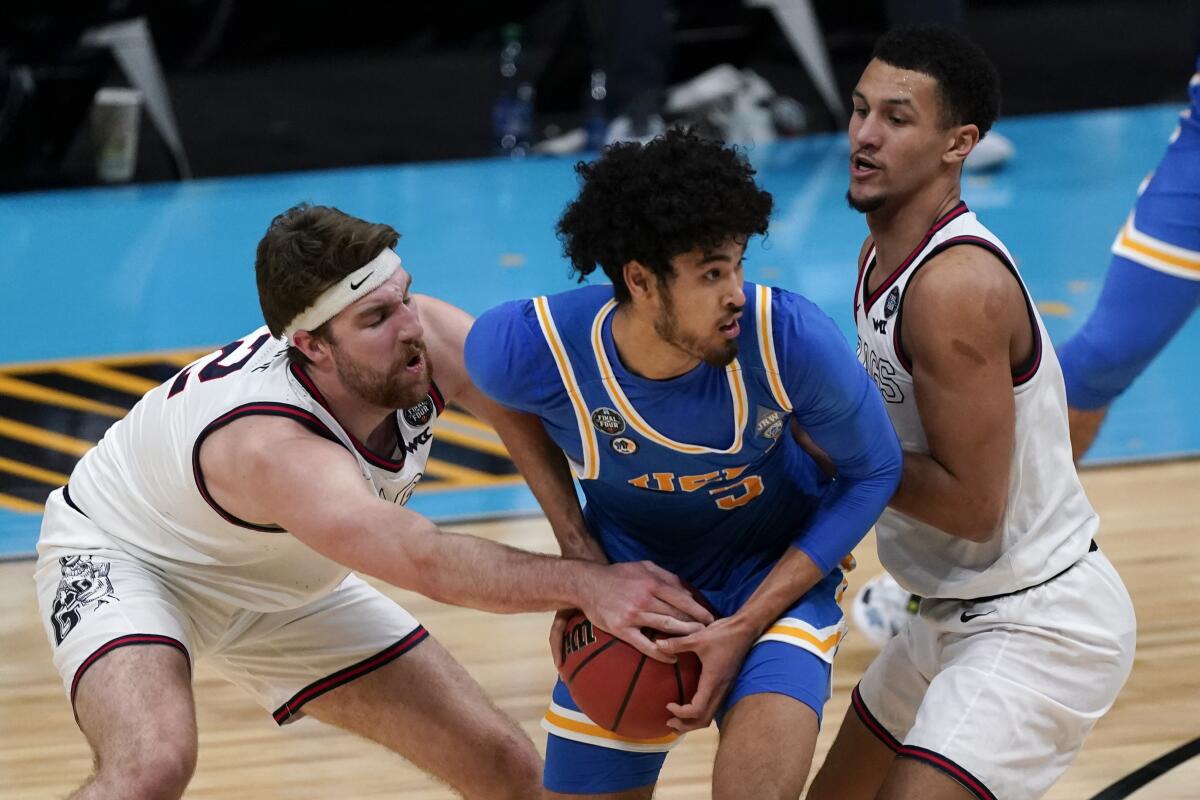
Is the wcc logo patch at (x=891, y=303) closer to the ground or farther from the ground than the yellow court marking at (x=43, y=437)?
farther from the ground

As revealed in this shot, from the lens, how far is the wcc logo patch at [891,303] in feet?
10.1

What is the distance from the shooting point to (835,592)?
3.18m

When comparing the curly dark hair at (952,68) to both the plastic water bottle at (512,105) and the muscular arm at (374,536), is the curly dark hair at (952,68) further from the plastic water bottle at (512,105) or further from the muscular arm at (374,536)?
the plastic water bottle at (512,105)

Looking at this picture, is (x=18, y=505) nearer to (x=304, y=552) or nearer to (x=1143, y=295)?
(x=304, y=552)

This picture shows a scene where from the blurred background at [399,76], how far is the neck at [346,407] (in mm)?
6734

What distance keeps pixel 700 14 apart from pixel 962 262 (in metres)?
8.23

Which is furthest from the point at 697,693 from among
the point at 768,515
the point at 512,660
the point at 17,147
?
the point at 17,147

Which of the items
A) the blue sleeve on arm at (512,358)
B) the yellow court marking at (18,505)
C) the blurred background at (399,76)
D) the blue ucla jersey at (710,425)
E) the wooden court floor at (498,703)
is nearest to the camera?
the blue ucla jersey at (710,425)

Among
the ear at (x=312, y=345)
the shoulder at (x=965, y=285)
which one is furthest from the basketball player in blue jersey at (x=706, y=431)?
the ear at (x=312, y=345)

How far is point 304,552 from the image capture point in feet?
12.0

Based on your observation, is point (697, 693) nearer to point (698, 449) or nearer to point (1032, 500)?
point (698, 449)

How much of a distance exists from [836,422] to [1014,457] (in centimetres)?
43

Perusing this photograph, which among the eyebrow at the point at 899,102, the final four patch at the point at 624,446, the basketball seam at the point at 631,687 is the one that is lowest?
the basketball seam at the point at 631,687

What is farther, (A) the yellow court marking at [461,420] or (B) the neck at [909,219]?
(A) the yellow court marking at [461,420]
